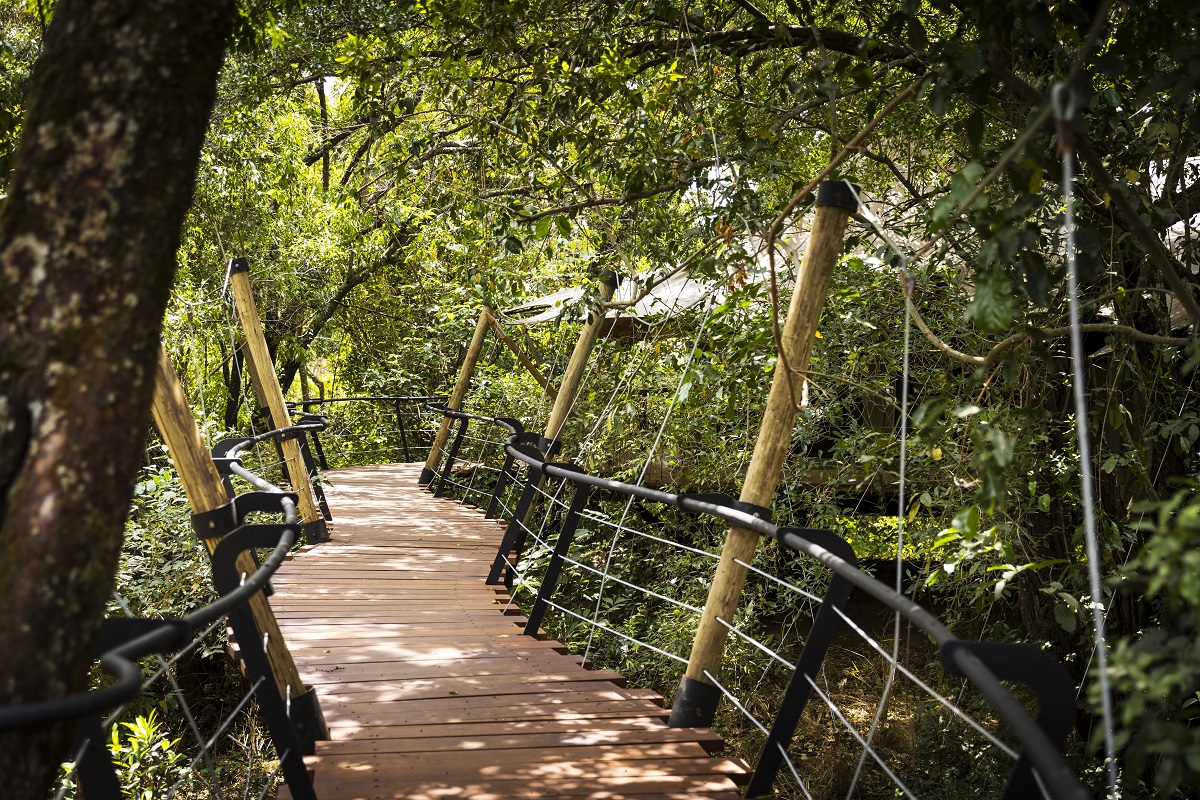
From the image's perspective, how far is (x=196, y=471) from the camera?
3.48 metres

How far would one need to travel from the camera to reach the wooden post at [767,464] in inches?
147

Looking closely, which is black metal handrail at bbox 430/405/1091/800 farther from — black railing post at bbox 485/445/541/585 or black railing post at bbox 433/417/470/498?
black railing post at bbox 433/417/470/498

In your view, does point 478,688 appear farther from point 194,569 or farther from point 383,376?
point 383,376

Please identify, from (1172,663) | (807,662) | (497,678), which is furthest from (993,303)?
(497,678)

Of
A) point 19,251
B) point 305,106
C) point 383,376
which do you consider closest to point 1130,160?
point 19,251

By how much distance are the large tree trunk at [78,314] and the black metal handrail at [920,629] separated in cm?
145

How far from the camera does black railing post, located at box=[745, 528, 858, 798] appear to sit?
10.0 feet

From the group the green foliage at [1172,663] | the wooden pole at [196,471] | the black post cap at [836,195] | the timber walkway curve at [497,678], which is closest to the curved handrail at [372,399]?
the timber walkway curve at [497,678]

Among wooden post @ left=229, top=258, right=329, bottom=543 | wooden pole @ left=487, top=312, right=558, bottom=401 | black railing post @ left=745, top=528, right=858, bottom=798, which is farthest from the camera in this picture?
wooden pole @ left=487, top=312, right=558, bottom=401

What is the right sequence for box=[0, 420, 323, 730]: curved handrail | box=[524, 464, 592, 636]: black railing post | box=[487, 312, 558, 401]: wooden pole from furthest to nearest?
1. box=[487, 312, 558, 401]: wooden pole
2. box=[524, 464, 592, 636]: black railing post
3. box=[0, 420, 323, 730]: curved handrail

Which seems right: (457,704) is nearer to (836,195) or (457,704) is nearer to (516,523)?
(516,523)

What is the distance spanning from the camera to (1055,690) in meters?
1.97

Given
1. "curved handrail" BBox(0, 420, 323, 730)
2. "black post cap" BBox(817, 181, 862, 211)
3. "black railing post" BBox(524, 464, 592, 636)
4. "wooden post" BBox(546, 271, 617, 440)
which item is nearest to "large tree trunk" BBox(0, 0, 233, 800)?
"curved handrail" BBox(0, 420, 323, 730)

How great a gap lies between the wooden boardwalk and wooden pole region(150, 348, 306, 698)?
350 millimetres
